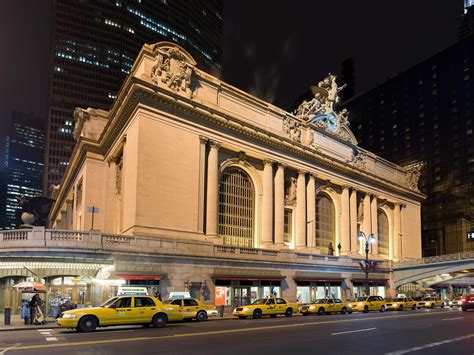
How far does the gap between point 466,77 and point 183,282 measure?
401 feet

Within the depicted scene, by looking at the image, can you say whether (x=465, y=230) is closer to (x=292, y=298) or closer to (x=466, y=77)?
(x=466, y=77)

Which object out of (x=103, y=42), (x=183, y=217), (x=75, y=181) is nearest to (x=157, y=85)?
(x=183, y=217)

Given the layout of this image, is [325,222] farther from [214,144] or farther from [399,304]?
[214,144]

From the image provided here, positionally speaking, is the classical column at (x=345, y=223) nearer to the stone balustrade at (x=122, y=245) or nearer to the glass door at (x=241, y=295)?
the stone balustrade at (x=122, y=245)

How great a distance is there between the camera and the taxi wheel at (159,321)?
22469 mm

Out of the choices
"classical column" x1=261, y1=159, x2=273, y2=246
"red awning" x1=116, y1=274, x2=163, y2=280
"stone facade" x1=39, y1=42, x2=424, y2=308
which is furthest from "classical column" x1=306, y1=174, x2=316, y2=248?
"red awning" x1=116, y1=274, x2=163, y2=280

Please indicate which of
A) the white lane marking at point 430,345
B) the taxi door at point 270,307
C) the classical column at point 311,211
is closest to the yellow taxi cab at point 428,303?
the classical column at point 311,211

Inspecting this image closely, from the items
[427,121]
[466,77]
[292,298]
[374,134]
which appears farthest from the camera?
[374,134]

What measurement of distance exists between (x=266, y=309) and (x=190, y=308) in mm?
6433

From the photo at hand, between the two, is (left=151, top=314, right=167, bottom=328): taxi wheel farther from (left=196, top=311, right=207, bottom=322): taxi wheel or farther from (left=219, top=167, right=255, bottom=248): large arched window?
(left=219, top=167, right=255, bottom=248): large arched window

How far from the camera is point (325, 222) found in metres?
63.2

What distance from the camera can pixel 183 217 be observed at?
42500 millimetres

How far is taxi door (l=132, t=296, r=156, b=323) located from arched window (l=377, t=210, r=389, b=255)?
2234 inches

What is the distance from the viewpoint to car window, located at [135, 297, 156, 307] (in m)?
21.9
